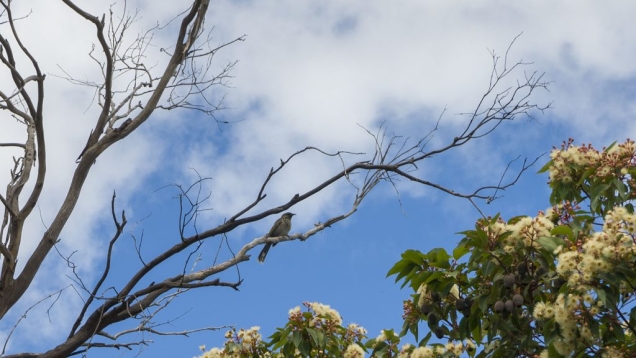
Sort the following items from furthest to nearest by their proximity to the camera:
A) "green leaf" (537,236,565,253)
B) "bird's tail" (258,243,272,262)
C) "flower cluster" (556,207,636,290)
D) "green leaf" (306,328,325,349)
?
1. "bird's tail" (258,243,272,262)
2. "green leaf" (306,328,325,349)
3. "green leaf" (537,236,565,253)
4. "flower cluster" (556,207,636,290)

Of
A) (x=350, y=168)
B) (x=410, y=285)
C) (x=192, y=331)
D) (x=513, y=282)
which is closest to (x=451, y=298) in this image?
(x=410, y=285)

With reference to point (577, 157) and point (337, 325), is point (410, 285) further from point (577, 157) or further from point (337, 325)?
point (577, 157)

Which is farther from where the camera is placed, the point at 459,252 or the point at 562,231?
the point at 459,252

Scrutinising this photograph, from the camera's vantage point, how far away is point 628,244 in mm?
3631

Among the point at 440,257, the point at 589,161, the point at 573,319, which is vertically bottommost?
the point at 573,319

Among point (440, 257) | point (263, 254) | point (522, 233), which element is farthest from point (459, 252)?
point (263, 254)

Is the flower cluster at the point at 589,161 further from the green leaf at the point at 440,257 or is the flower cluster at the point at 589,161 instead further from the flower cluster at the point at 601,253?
the green leaf at the point at 440,257

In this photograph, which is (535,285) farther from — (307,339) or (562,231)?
(307,339)

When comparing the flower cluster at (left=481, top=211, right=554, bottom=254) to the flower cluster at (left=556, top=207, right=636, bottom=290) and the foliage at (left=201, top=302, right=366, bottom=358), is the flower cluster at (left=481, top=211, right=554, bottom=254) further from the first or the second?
the foliage at (left=201, top=302, right=366, bottom=358)

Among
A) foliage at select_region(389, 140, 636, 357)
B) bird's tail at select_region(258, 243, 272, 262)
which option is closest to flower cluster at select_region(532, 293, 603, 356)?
foliage at select_region(389, 140, 636, 357)

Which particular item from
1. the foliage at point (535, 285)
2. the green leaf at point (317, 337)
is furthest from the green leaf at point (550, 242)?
the green leaf at point (317, 337)

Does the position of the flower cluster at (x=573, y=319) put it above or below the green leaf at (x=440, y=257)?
below

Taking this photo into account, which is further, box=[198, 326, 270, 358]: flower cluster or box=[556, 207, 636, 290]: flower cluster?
box=[198, 326, 270, 358]: flower cluster

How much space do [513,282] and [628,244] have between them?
59 centimetres
